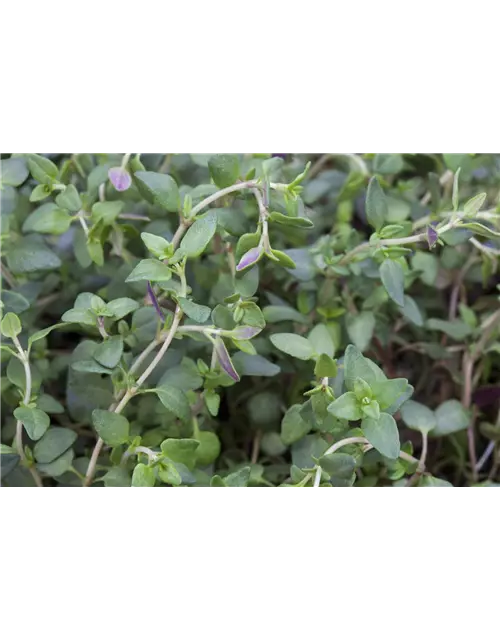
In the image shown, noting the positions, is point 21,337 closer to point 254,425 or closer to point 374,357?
point 254,425

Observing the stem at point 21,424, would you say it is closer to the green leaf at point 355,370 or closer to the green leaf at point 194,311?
the green leaf at point 194,311

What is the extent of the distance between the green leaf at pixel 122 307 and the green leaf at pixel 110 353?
A: 23 millimetres

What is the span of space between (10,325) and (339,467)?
1.07ft

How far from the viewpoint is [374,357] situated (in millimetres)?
813

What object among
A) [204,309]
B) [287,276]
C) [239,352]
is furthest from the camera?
[287,276]

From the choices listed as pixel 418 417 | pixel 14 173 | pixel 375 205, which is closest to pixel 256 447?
pixel 418 417

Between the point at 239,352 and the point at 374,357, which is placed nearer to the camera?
the point at 239,352

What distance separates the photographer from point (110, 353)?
0.62m

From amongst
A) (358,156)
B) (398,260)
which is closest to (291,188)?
(398,260)

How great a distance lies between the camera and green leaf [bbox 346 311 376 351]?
2.41ft

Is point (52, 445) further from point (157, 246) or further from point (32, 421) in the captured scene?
point (157, 246)

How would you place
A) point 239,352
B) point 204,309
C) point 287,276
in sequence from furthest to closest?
point 287,276 → point 239,352 → point 204,309

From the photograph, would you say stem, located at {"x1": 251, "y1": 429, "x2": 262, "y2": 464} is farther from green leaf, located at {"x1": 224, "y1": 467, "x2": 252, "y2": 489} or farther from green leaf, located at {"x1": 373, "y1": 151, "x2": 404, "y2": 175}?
green leaf, located at {"x1": 373, "y1": 151, "x2": 404, "y2": 175}
